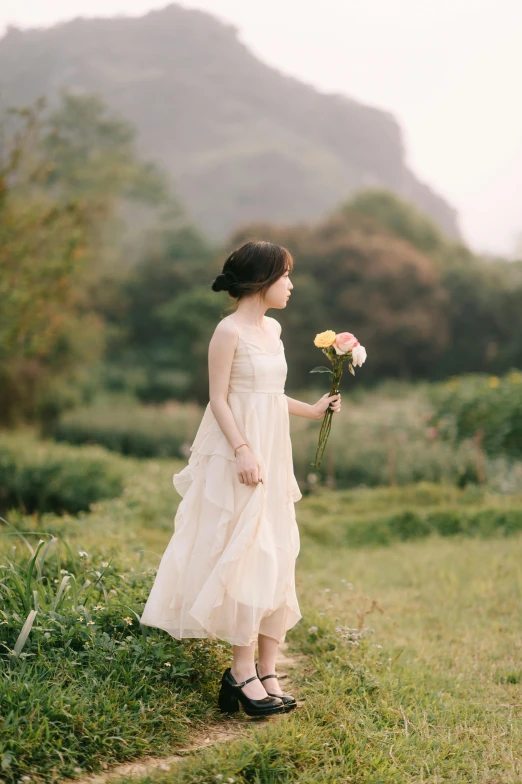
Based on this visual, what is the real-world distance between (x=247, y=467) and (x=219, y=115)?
70.5 meters

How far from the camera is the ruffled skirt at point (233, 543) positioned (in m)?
2.96

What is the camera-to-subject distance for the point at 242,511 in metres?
3.01

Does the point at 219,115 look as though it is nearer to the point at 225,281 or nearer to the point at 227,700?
the point at 225,281

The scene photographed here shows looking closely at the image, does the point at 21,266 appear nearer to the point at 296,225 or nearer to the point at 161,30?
the point at 296,225

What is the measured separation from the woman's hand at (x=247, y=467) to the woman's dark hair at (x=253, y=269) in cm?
68

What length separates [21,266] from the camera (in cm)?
1124

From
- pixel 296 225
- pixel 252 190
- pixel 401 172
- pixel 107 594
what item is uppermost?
pixel 401 172

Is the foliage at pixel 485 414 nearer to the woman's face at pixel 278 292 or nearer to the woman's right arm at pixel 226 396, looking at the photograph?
the woman's face at pixel 278 292

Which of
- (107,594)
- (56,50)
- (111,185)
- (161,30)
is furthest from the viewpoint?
(161,30)

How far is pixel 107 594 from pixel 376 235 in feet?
77.1

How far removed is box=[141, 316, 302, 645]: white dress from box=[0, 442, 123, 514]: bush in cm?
709

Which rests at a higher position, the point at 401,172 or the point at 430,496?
the point at 401,172

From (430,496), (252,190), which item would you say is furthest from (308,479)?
(252,190)

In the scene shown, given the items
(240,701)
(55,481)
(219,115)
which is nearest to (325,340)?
(240,701)
